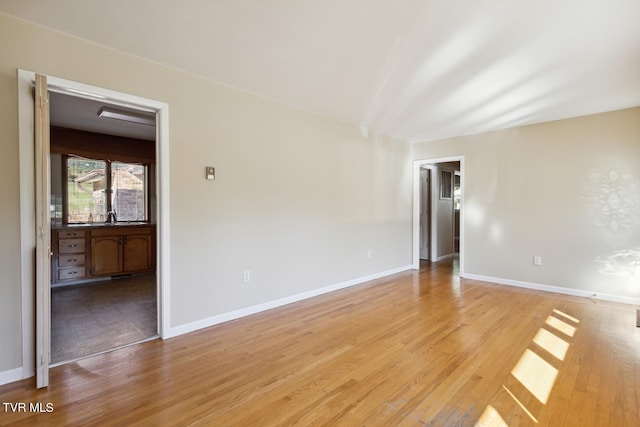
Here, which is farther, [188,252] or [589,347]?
[188,252]

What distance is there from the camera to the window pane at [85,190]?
5.14m

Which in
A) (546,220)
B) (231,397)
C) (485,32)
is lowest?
(231,397)

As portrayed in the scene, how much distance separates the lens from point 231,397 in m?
1.92

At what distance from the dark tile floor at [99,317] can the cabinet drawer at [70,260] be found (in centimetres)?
36

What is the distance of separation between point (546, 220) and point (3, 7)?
5978mm

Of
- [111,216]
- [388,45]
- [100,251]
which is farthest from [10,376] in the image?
[111,216]

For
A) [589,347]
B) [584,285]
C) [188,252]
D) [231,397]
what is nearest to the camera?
[231,397]

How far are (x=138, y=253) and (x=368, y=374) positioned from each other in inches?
183

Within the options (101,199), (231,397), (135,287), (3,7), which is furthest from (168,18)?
(101,199)

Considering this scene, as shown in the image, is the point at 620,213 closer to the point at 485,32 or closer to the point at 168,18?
the point at 485,32

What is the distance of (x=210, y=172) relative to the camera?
3039mm

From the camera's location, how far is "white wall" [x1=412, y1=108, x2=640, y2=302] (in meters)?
3.82

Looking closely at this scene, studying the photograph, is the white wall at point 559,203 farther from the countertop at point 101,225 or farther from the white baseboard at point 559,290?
the countertop at point 101,225

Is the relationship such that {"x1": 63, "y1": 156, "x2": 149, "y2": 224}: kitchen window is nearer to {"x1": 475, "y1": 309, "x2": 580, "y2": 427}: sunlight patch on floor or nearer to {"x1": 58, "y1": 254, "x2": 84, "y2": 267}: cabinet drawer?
{"x1": 58, "y1": 254, "x2": 84, "y2": 267}: cabinet drawer
